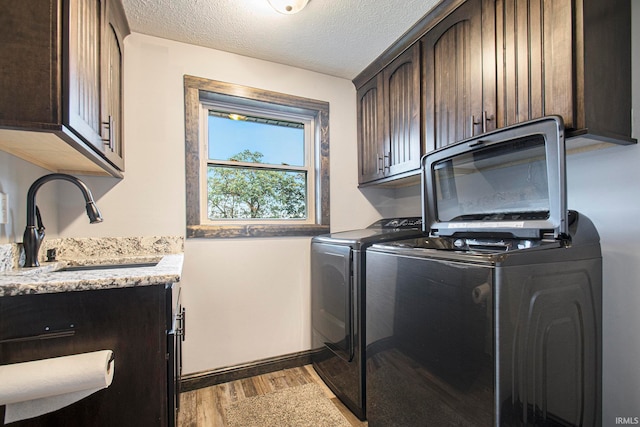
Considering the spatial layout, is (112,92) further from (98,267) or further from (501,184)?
(501,184)

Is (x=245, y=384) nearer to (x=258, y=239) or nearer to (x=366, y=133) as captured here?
(x=258, y=239)

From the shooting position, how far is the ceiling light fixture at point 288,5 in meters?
1.60

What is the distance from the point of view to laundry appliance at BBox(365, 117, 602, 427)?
0.95m

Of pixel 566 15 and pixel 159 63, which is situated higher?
pixel 159 63

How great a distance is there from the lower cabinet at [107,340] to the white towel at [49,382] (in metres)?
0.06

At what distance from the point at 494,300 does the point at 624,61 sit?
4.09ft

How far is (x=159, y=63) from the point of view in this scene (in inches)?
77.6

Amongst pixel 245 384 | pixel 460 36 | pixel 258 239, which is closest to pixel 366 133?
pixel 460 36

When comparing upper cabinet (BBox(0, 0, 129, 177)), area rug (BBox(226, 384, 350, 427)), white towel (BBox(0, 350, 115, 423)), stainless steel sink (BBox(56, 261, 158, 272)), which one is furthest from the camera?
area rug (BBox(226, 384, 350, 427))

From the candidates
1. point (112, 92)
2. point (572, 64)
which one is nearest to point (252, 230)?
point (112, 92)

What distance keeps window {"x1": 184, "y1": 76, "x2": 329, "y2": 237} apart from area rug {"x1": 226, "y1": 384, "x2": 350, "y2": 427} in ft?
3.71

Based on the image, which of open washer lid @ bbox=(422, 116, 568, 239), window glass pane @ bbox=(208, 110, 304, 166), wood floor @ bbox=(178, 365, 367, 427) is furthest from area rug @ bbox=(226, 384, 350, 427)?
window glass pane @ bbox=(208, 110, 304, 166)

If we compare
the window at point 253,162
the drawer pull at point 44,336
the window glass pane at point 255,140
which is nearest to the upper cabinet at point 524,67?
the window at point 253,162

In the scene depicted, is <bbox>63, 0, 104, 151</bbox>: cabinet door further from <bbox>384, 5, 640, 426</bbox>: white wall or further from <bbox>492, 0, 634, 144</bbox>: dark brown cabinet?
<bbox>384, 5, 640, 426</bbox>: white wall
